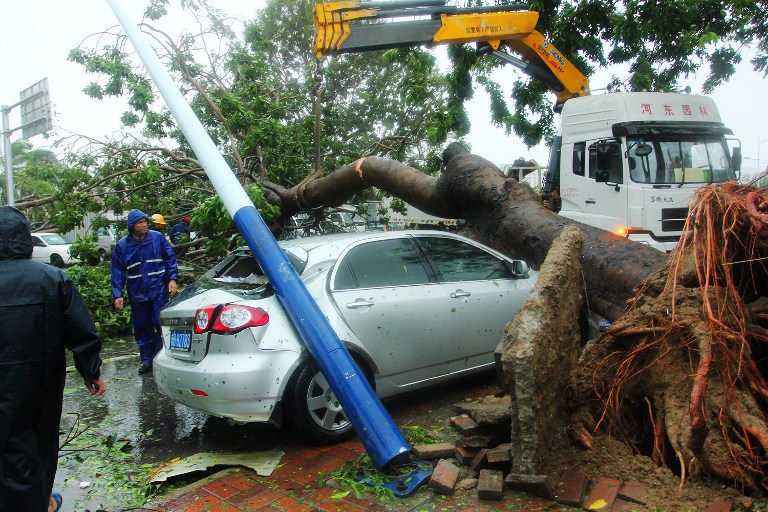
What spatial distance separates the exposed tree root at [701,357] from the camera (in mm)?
3201

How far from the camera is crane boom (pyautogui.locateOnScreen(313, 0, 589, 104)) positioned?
26.7ft

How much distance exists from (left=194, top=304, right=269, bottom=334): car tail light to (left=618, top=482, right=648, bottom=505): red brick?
248 cm

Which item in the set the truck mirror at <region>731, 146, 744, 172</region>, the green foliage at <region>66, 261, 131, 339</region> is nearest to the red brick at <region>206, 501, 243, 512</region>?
the green foliage at <region>66, 261, 131, 339</region>

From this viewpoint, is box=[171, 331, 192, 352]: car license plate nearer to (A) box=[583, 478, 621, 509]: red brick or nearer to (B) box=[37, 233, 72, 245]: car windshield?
(A) box=[583, 478, 621, 509]: red brick

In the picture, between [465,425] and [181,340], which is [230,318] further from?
[465,425]

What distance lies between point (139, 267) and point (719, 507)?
581 centimetres

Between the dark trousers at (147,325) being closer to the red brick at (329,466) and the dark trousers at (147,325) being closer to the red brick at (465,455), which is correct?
the red brick at (329,466)

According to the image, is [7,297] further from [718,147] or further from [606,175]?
[718,147]

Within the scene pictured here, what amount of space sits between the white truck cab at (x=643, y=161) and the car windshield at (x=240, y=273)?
4.43 metres

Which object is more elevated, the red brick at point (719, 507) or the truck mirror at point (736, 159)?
the truck mirror at point (736, 159)

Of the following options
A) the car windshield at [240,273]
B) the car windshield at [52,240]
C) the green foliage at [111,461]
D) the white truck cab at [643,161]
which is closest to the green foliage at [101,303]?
the green foliage at [111,461]

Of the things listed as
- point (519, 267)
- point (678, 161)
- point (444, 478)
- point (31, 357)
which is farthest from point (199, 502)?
point (678, 161)

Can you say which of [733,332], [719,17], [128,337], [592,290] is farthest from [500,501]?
[719,17]

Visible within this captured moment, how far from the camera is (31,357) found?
10.1 ft
